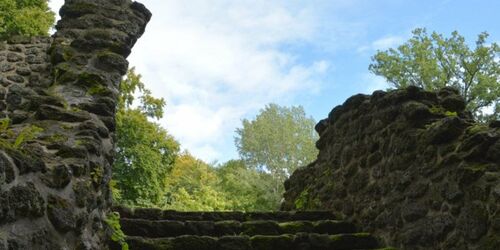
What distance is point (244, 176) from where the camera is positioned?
24906mm

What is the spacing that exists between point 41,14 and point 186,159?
13458 mm

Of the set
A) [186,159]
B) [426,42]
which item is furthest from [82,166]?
[426,42]

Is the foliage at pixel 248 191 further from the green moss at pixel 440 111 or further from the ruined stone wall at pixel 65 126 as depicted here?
the green moss at pixel 440 111

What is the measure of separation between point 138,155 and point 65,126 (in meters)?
A: 15.2

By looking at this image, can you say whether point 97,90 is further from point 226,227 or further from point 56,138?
point 226,227

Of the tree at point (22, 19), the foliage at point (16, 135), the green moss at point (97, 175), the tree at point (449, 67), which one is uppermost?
the tree at point (449, 67)

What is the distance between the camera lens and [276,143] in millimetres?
29812

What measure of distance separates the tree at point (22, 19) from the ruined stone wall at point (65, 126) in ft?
30.7

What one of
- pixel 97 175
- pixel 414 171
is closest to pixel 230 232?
pixel 414 171

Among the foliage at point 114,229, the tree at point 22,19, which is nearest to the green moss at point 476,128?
the foliage at point 114,229

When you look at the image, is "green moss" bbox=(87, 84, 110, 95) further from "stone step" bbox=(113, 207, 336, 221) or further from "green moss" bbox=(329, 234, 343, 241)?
"green moss" bbox=(329, 234, 343, 241)

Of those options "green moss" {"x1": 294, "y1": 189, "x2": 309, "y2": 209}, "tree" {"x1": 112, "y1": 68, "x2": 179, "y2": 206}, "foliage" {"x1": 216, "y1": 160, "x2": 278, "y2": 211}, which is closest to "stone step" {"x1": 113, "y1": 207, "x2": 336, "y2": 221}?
"green moss" {"x1": 294, "y1": 189, "x2": 309, "y2": 209}

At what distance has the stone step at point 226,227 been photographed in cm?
476

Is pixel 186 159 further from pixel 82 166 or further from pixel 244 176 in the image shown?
pixel 82 166
